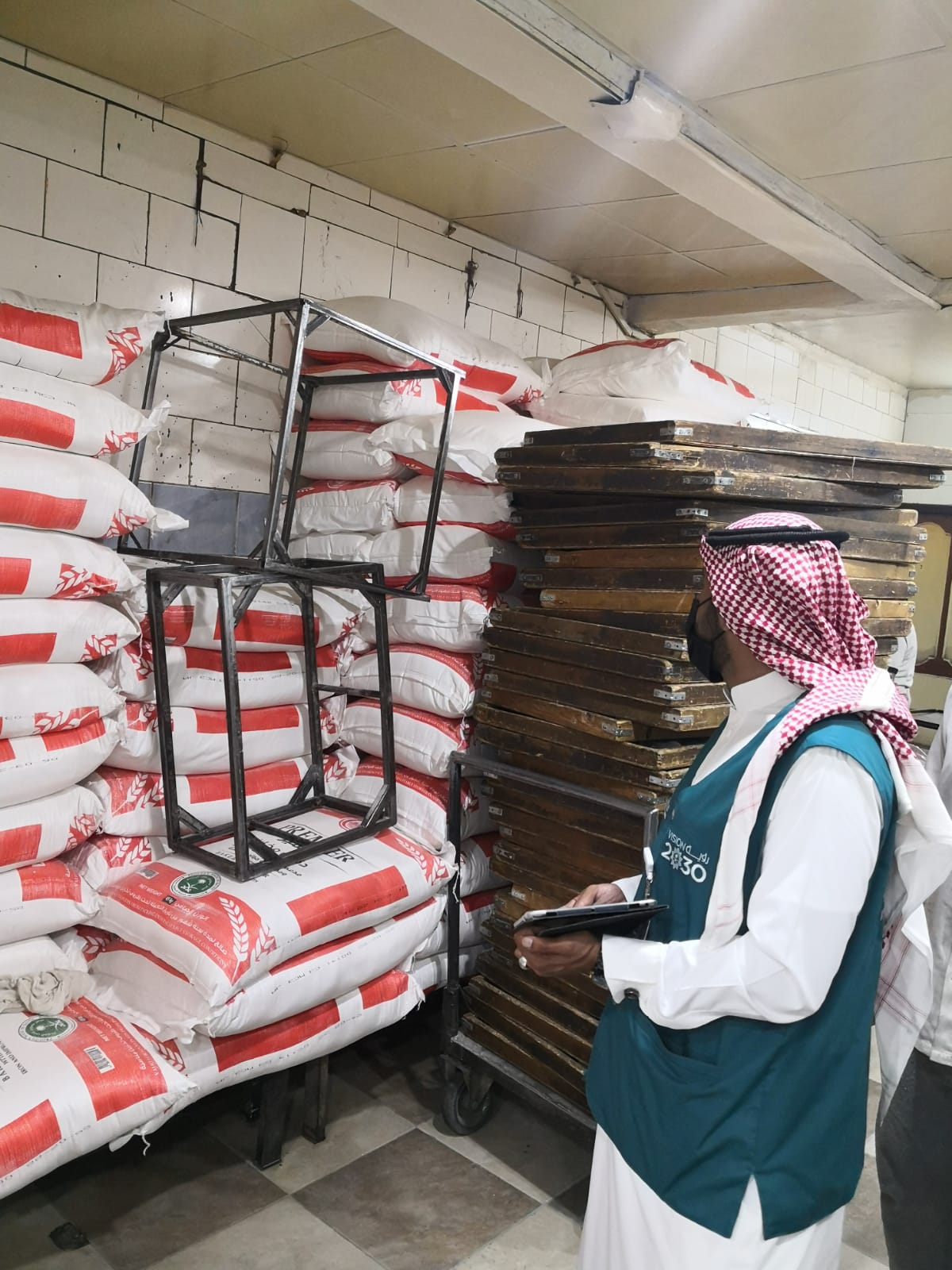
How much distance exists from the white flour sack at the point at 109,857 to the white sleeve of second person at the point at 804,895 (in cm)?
168

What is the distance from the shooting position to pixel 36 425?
2.18 metres

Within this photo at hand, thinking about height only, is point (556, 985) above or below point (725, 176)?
below

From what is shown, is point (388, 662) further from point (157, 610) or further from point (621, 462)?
point (621, 462)

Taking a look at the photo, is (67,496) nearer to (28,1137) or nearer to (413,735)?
(413,735)

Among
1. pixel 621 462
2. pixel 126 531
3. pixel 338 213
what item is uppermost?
pixel 338 213

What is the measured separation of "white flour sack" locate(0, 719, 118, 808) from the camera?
7.18 feet

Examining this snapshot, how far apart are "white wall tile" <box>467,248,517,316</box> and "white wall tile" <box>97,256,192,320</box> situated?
1.32 metres

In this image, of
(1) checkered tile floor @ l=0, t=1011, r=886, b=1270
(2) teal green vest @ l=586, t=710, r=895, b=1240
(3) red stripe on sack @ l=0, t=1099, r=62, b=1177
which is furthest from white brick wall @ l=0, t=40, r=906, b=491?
(2) teal green vest @ l=586, t=710, r=895, b=1240

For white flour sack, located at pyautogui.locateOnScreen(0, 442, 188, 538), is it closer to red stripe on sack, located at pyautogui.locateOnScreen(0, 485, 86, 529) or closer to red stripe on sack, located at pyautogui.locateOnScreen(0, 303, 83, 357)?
red stripe on sack, located at pyautogui.locateOnScreen(0, 485, 86, 529)

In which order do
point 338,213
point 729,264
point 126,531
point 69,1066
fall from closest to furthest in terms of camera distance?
point 69,1066
point 126,531
point 338,213
point 729,264

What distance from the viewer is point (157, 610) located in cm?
243

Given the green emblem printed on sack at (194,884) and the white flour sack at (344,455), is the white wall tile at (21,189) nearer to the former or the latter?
the white flour sack at (344,455)

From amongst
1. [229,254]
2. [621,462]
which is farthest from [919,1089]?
[229,254]

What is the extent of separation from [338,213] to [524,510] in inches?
55.1
